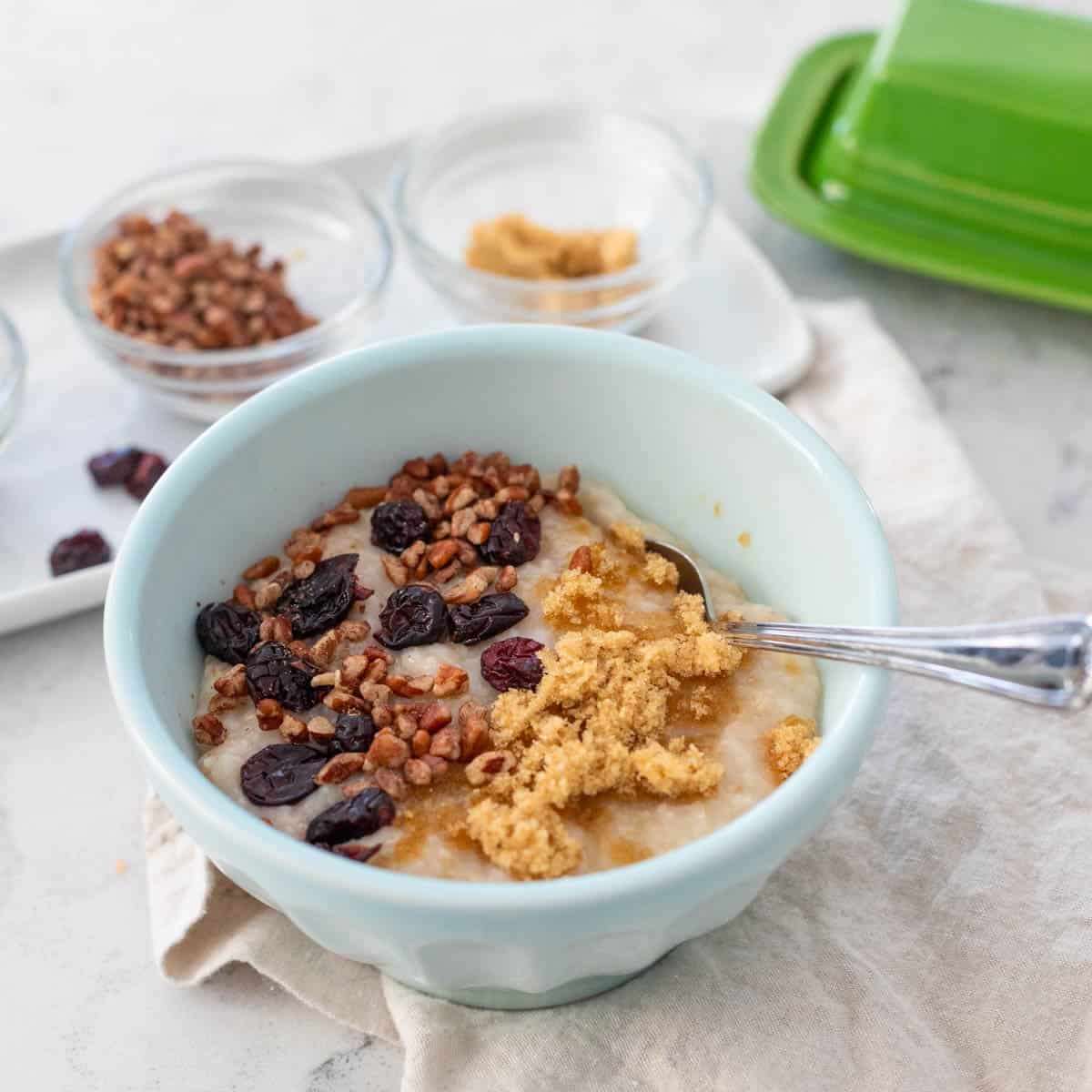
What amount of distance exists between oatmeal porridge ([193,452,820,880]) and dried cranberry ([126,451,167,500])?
466 millimetres

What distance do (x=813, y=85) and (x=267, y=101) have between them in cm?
107

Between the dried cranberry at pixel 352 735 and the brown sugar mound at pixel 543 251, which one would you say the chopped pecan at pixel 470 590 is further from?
the brown sugar mound at pixel 543 251

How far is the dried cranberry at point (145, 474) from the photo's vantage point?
1.96 m

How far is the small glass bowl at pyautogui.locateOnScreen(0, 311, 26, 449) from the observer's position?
198 cm

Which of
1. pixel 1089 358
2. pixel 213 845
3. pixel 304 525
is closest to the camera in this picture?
pixel 213 845

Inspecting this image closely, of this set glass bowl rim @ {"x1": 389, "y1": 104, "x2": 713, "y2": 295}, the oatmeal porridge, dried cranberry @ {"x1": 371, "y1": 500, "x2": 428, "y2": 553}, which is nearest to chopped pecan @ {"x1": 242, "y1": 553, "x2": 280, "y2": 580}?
the oatmeal porridge

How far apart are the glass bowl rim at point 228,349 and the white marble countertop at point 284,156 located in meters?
0.20

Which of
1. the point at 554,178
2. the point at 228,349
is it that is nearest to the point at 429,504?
the point at 228,349

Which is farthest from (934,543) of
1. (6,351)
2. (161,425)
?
(6,351)

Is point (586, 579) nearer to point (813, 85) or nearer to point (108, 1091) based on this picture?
point (108, 1091)

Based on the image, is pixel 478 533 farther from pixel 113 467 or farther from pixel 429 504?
pixel 113 467

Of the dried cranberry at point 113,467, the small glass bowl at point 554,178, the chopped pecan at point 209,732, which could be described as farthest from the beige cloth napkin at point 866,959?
the small glass bowl at point 554,178

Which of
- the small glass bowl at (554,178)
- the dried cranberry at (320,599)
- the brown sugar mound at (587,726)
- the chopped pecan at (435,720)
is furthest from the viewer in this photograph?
the small glass bowl at (554,178)

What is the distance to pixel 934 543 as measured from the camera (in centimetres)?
187
